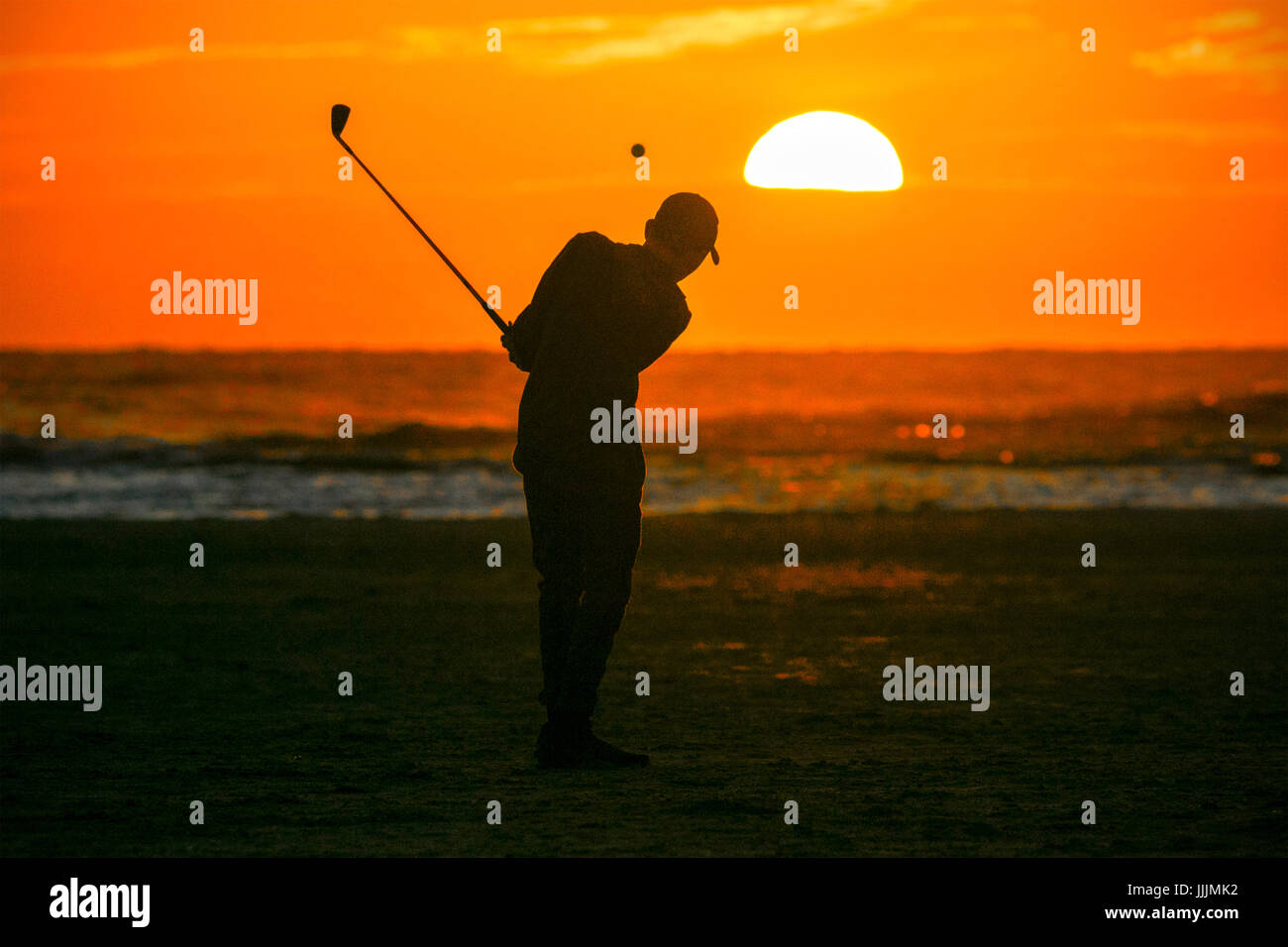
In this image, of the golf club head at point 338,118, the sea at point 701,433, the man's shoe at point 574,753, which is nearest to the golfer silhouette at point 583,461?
the man's shoe at point 574,753

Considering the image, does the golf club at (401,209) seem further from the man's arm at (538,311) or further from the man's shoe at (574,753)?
the man's shoe at (574,753)

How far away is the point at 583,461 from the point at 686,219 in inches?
39.0

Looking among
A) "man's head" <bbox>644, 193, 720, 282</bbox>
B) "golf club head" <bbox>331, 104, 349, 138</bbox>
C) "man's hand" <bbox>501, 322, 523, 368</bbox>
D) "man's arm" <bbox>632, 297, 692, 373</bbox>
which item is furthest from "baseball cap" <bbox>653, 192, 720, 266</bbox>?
"golf club head" <bbox>331, 104, 349, 138</bbox>

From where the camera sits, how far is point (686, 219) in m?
6.25

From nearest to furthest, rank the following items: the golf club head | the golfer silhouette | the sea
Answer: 1. the golfer silhouette
2. the golf club head
3. the sea

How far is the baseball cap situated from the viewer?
20.5 ft

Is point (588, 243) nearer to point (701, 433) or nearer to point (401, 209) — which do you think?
point (401, 209)

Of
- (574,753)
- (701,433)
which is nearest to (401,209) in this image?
(574,753)

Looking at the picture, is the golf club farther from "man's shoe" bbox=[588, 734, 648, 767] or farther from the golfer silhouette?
"man's shoe" bbox=[588, 734, 648, 767]

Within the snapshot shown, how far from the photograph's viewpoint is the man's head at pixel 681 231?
626 cm

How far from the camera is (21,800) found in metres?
5.61

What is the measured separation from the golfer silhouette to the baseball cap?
0.17 ft
